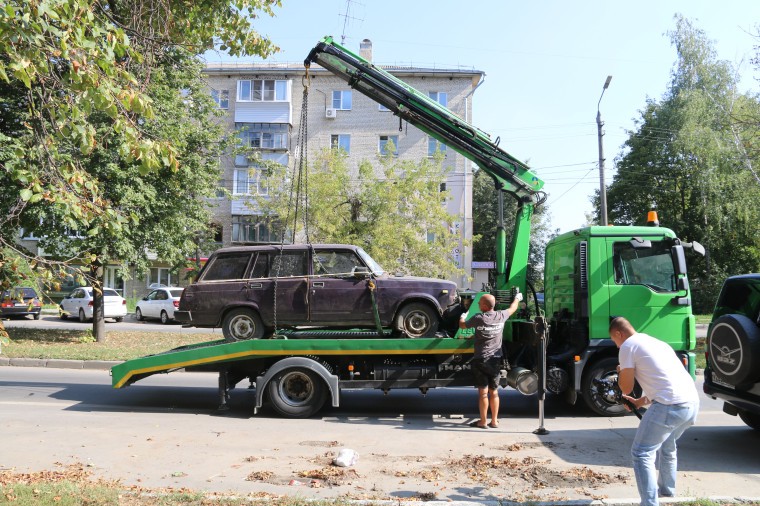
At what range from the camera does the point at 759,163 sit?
26.9 m

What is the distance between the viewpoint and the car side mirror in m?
9.12

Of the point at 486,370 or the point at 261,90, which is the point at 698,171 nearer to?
the point at 261,90

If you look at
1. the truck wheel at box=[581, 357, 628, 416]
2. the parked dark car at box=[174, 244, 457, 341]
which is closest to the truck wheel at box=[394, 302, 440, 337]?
the parked dark car at box=[174, 244, 457, 341]

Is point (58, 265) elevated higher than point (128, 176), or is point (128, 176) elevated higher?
point (128, 176)

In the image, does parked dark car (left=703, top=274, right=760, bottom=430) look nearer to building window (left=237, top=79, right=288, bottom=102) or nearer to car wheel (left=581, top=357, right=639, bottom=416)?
car wheel (left=581, top=357, right=639, bottom=416)

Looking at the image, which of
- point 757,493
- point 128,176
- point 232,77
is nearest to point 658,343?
point 757,493

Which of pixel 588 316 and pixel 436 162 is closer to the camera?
pixel 588 316

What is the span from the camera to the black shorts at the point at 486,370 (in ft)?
25.8

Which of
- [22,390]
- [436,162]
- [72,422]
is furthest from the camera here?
[436,162]

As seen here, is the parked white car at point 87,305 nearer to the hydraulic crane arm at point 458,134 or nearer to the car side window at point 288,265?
the car side window at point 288,265

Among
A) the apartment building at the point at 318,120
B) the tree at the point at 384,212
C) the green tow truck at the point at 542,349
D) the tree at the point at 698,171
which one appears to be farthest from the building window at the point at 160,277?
the green tow truck at the point at 542,349

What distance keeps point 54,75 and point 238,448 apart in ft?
14.4

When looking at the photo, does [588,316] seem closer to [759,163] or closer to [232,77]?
[759,163]

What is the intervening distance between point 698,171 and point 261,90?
28.7 meters
